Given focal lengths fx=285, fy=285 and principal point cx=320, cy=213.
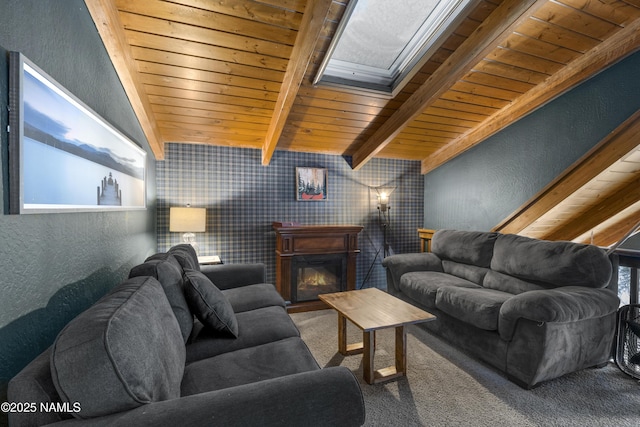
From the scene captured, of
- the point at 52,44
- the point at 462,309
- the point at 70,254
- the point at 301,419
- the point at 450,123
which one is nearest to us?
the point at 301,419

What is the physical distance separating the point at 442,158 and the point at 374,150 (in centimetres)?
124

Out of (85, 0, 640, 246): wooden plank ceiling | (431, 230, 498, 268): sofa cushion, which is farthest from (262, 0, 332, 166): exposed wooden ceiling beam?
(431, 230, 498, 268): sofa cushion

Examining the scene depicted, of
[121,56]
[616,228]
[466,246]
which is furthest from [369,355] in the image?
[616,228]

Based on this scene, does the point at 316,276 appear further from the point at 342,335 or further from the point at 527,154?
the point at 527,154

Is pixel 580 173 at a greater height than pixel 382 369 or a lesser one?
greater

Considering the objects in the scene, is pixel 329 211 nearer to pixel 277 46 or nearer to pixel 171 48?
pixel 277 46

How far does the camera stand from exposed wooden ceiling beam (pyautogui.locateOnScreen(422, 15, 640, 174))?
7.32 ft

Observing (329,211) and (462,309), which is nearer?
(462,309)

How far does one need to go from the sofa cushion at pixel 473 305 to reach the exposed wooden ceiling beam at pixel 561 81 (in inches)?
77.1

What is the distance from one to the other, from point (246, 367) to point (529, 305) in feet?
6.02

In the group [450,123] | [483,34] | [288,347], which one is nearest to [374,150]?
[450,123]

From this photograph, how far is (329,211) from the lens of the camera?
4223mm

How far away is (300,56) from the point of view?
2201 millimetres

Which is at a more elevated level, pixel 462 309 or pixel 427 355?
pixel 462 309
